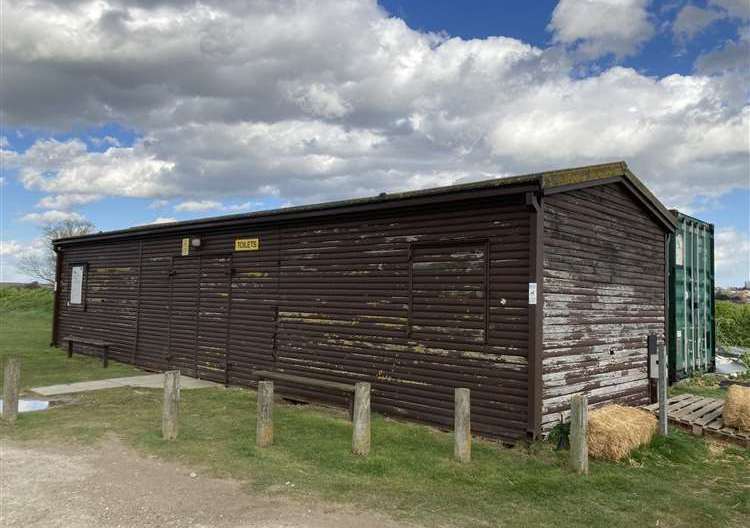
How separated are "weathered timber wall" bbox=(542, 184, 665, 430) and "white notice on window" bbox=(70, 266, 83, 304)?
15.1m

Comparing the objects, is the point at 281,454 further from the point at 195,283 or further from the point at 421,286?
the point at 195,283

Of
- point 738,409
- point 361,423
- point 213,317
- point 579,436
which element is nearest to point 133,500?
point 361,423

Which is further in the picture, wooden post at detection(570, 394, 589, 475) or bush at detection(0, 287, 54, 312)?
bush at detection(0, 287, 54, 312)

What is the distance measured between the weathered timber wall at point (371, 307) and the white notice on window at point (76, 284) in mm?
4188

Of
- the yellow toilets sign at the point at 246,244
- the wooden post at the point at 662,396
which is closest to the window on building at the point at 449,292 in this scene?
the wooden post at the point at 662,396

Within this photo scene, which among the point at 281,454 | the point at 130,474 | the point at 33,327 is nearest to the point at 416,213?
the point at 281,454

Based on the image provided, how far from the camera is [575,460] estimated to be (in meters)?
6.51

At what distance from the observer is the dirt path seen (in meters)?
4.98

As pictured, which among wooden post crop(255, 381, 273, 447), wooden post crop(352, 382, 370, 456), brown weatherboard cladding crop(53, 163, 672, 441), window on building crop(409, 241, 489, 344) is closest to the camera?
wooden post crop(352, 382, 370, 456)

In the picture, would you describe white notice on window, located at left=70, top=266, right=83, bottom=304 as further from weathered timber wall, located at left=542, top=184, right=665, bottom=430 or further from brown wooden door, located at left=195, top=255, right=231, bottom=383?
weathered timber wall, located at left=542, top=184, right=665, bottom=430

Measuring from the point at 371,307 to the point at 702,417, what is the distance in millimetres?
5334

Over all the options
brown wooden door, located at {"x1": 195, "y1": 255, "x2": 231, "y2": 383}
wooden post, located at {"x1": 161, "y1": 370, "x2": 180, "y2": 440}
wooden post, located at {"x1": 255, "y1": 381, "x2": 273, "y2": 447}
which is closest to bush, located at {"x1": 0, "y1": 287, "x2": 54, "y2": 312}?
brown wooden door, located at {"x1": 195, "y1": 255, "x2": 231, "y2": 383}

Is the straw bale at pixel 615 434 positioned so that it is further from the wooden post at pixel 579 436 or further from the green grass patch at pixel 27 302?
the green grass patch at pixel 27 302

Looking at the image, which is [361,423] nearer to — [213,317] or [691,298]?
[213,317]
